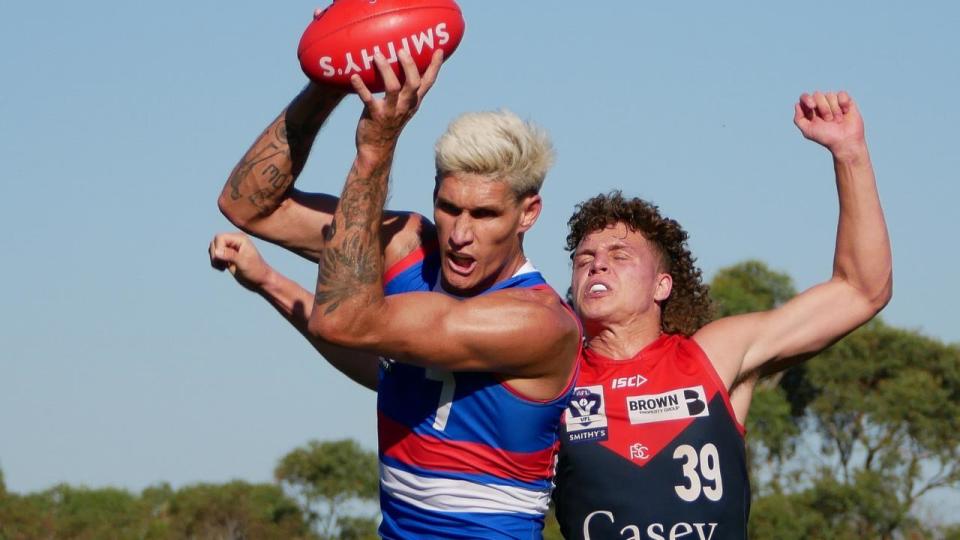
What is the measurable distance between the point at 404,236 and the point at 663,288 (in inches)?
59.4

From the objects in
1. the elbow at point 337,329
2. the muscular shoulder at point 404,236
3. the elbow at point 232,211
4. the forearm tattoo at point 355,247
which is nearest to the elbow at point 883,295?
the muscular shoulder at point 404,236

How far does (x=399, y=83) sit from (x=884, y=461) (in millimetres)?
36009

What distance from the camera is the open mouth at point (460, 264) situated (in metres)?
6.13

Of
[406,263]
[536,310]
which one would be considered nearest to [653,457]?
[536,310]

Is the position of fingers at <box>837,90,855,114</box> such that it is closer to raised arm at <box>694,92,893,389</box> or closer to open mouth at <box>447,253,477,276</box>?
raised arm at <box>694,92,893,389</box>

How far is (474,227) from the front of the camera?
6074 mm

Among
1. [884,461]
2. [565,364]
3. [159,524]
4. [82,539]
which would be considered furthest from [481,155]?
[884,461]

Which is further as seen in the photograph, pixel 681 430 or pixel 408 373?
pixel 681 430

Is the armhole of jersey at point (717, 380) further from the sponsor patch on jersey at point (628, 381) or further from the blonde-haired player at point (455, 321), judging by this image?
the blonde-haired player at point (455, 321)

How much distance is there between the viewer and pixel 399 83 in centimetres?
595

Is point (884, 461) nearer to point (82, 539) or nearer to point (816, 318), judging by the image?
point (82, 539)

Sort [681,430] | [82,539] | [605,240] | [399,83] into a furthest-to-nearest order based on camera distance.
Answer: [82,539] < [605,240] < [681,430] < [399,83]

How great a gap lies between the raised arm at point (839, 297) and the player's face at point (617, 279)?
1.07 ft

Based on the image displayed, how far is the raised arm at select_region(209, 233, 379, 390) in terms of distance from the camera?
21.7ft
